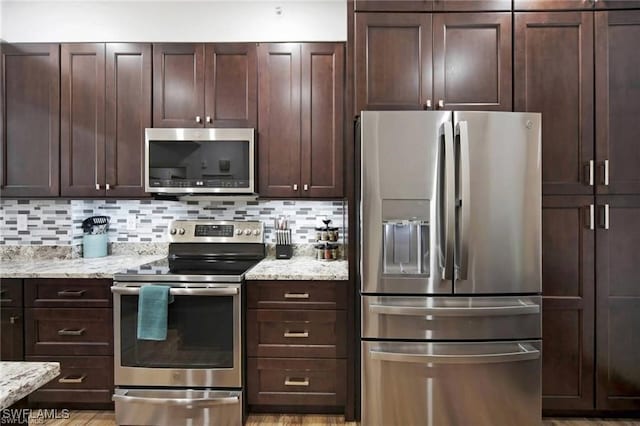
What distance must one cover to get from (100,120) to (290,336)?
195cm

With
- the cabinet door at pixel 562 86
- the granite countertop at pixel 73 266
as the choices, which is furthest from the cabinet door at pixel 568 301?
the granite countertop at pixel 73 266

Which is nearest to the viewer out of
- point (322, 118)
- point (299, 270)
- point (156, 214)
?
point (299, 270)

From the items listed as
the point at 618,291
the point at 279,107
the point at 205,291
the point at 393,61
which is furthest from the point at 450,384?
the point at 279,107

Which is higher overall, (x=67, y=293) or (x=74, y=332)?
(x=67, y=293)

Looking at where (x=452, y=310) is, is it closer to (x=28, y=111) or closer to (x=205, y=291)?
(x=205, y=291)

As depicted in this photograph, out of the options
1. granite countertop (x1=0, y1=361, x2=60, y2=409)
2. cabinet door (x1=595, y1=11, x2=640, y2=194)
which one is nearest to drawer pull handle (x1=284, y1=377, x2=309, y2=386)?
granite countertop (x1=0, y1=361, x2=60, y2=409)

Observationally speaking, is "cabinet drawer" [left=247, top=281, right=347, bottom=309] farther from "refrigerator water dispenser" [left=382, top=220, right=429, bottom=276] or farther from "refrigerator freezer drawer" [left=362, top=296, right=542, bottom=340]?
"refrigerator water dispenser" [left=382, top=220, right=429, bottom=276]

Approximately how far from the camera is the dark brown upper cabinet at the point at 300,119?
2.60 metres

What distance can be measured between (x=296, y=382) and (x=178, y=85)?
210cm

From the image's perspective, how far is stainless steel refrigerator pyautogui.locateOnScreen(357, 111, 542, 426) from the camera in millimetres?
1957

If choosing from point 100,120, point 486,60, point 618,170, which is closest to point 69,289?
point 100,120

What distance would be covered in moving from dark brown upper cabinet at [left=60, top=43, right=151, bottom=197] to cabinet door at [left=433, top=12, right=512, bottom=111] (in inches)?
75.3

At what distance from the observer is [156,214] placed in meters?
2.96

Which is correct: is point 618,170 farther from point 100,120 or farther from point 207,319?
point 100,120
